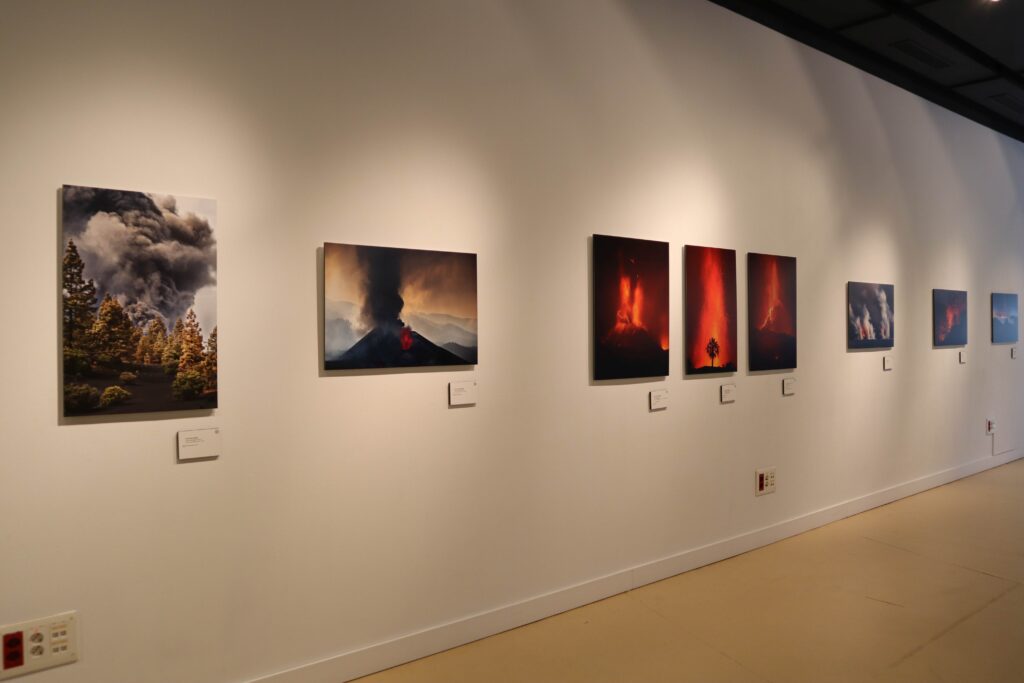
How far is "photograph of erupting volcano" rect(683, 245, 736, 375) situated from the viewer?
4508 millimetres

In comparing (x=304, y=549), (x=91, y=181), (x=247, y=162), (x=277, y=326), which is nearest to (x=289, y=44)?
(x=247, y=162)

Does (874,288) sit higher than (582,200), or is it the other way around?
(582,200)

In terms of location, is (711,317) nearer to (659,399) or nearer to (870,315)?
(659,399)

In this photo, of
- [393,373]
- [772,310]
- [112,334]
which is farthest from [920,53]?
[112,334]

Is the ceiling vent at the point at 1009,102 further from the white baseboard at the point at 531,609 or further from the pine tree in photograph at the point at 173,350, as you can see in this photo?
the pine tree in photograph at the point at 173,350

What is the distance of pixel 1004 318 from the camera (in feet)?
26.3

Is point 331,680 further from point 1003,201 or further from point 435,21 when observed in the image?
point 1003,201

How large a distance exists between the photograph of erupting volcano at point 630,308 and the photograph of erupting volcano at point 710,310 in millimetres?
269

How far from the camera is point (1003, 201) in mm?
7949

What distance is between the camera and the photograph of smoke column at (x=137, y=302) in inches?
96.9

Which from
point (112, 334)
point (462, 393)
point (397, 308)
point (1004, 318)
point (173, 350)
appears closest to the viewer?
point (112, 334)

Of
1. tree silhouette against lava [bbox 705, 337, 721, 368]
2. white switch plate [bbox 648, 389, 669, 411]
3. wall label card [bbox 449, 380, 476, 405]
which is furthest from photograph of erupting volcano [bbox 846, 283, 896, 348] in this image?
wall label card [bbox 449, 380, 476, 405]

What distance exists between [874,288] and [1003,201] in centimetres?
363

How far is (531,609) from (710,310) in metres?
2.51
